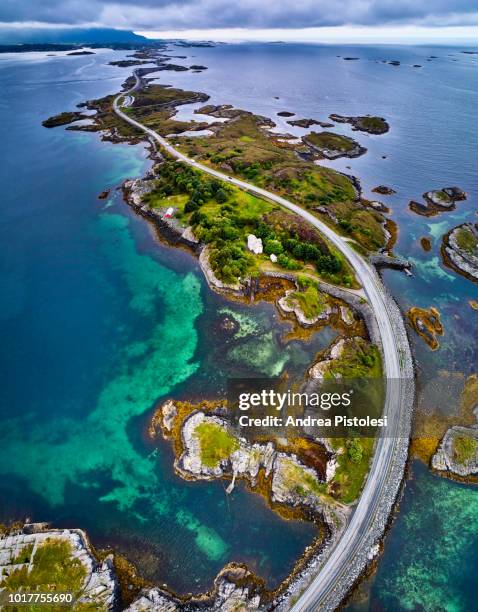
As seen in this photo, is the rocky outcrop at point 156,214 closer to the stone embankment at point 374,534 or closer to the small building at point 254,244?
the small building at point 254,244

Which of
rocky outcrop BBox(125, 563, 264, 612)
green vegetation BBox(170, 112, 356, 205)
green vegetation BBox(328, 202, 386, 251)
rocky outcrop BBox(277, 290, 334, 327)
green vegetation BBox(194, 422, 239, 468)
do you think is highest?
green vegetation BBox(170, 112, 356, 205)

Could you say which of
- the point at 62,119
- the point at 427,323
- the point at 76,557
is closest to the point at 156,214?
the point at 427,323

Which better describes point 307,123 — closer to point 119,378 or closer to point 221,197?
A: point 221,197

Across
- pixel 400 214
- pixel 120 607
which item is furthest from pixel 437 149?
pixel 120 607

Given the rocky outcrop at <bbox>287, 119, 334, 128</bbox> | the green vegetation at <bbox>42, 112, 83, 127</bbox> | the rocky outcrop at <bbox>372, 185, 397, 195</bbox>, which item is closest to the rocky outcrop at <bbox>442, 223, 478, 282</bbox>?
the rocky outcrop at <bbox>372, 185, 397, 195</bbox>

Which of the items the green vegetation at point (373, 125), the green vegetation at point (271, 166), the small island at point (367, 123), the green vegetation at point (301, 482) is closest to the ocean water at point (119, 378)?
the green vegetation at point (301, 482)

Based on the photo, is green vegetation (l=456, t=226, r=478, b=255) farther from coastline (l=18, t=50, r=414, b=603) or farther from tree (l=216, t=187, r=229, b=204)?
tree (l=216, t=187, r=229, b=204)
